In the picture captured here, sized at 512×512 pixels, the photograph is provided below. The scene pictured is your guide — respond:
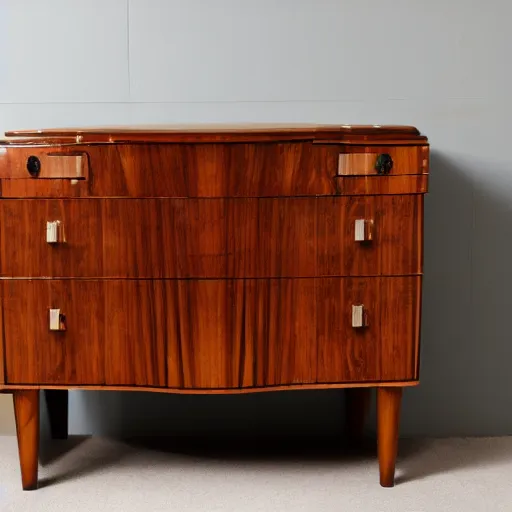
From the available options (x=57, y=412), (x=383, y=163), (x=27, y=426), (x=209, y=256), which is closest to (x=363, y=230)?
(x=383, y=163)

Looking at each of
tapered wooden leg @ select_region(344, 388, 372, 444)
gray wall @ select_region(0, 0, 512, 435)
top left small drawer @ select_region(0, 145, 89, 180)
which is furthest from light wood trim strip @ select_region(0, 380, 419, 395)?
gray wall @ select_region(0, 0, 512, 435)

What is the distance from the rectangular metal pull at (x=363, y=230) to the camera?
1.59 m

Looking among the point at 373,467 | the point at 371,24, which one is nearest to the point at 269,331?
the point at 373,467

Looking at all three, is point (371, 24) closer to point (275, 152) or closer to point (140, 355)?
point (275, 152)

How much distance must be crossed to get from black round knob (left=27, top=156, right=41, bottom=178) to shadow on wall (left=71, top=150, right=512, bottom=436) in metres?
0.80

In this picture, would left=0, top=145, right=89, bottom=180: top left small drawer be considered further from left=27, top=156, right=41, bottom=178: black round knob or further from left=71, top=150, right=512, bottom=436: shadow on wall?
left=71, top=150, right=512, bottom=436: shadow on wall

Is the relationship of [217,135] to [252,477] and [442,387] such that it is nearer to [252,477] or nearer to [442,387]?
[252,477]

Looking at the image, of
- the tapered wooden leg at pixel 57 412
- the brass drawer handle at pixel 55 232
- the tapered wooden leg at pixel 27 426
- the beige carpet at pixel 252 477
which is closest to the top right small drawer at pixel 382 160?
the brass drawer handle at pixel 55 232

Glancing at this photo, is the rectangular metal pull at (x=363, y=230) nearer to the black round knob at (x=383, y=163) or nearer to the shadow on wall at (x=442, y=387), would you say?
the black round knob at (x=383, y=163)

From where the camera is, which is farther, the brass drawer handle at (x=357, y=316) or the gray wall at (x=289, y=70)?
the gray wall at (x=289, y=70)

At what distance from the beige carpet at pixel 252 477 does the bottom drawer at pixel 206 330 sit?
0.91 ft

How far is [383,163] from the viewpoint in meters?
1.59

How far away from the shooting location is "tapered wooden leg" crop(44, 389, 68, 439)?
205cm

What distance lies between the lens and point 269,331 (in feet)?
5.31
